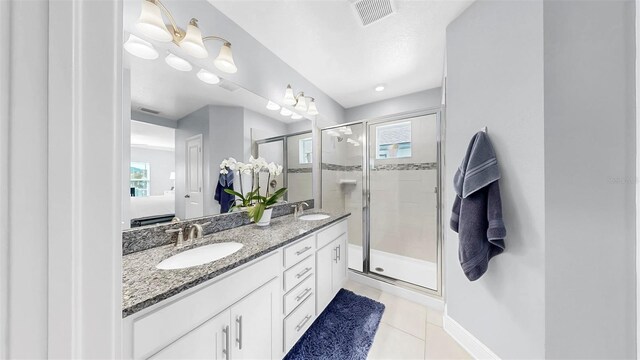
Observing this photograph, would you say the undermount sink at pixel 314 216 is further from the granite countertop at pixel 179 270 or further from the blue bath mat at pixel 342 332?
the blue bath mat at pixel 342 332

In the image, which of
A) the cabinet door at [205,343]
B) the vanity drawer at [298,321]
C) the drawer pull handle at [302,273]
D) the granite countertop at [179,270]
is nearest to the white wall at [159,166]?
the granite countertop at [179,270]

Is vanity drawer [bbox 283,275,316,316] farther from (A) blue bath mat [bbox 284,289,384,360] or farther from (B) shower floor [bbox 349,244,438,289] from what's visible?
(B) shower floor [bbox 349,244,438,289]

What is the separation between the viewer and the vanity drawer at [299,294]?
4.16 feet

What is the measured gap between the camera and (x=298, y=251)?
137cm

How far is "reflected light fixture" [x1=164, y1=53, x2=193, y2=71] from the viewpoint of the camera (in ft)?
4.06

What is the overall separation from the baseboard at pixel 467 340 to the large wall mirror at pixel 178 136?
1.91 m

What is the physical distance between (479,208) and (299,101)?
175 cm

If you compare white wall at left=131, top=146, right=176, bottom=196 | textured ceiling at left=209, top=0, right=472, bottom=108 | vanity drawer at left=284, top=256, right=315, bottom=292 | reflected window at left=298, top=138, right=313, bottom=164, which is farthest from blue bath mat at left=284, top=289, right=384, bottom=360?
textured ceiling at left=209, top=0, right=472, bottom=108

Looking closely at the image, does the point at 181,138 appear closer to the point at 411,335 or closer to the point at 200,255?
the point at 200,255

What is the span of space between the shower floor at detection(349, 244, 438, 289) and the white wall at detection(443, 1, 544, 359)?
2.84ft
